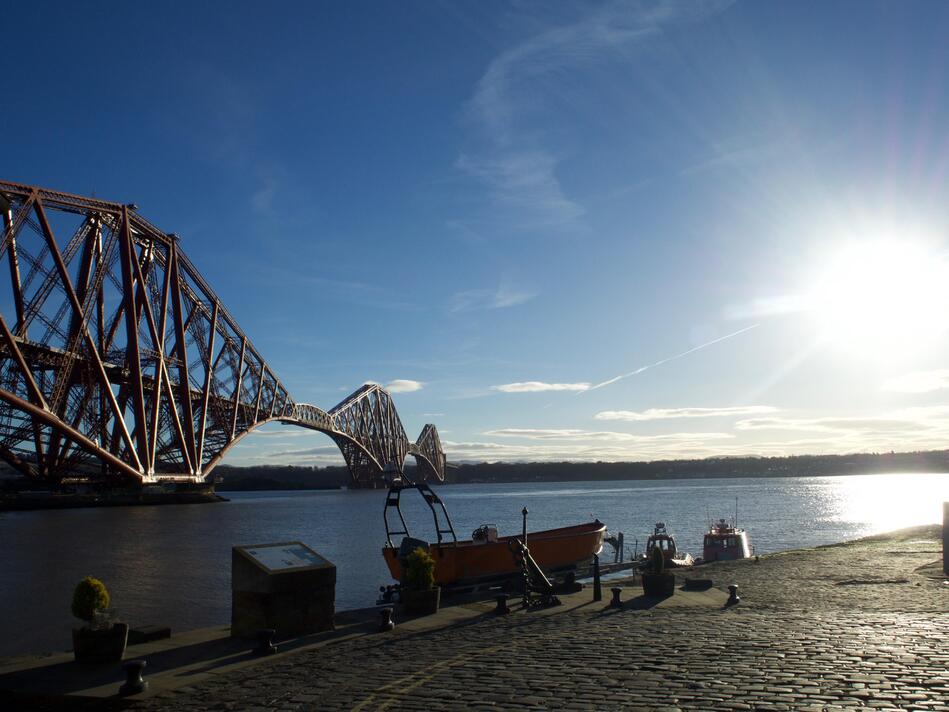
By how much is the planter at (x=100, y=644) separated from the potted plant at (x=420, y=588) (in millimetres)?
6215

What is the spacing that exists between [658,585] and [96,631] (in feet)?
40.5

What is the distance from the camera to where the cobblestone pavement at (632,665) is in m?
9.25

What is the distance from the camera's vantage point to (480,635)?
1437 cm

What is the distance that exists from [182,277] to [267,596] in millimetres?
73180

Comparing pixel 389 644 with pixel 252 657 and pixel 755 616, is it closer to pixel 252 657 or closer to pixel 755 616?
pixel 252 657

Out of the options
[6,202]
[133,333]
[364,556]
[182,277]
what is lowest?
[364,556]

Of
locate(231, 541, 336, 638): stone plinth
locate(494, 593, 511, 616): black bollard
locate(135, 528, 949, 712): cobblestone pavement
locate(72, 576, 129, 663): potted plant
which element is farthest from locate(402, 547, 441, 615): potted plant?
locate(72, 576, 129, 663): potted plant

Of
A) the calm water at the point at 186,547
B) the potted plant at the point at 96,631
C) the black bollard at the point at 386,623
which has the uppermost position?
the potted plant at the point at 96,631

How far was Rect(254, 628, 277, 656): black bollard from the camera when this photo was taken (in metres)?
12.9

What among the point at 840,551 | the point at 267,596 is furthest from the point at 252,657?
the point at 840,551

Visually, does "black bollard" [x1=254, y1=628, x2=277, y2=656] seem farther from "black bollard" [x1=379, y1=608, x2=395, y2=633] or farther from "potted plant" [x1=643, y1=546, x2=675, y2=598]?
"potted plant" [x1=643, y1=546, x2=675, y2=598]

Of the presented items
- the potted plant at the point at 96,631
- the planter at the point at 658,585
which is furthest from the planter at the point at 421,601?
the potted plant at the point at 96,631

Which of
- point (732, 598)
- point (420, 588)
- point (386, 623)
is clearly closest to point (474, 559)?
point (420, 588)

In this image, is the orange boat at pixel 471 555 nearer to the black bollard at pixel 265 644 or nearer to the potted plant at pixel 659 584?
the potted plant at pixel 659 584
